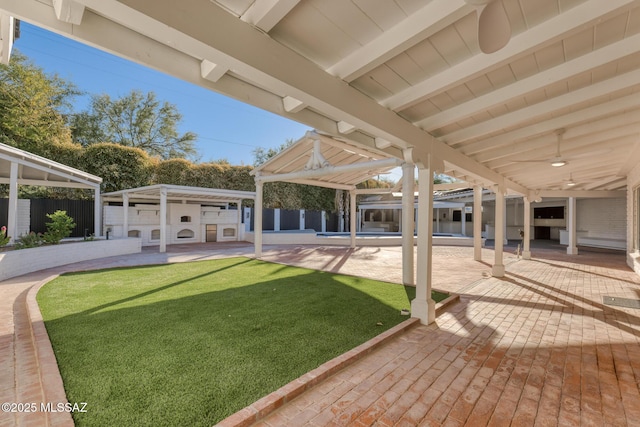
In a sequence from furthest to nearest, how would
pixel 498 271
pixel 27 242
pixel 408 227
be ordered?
1. pixel 498 271
2. pixel 27 242
3. pixel 408 227

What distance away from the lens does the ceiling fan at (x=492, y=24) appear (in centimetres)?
132

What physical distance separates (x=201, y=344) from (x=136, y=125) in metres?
22.7

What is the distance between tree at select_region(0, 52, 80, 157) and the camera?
1283 cm

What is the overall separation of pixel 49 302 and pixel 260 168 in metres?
6.75

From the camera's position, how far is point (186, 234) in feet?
49.8

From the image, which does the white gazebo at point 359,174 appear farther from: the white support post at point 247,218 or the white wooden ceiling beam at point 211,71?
the white support post at point 247,218

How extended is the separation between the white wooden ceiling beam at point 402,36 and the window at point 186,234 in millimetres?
14880

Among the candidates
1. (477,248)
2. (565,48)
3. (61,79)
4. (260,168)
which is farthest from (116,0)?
(61,79)

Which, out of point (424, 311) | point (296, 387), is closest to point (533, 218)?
point (424, 311)

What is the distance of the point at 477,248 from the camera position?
9977 mm

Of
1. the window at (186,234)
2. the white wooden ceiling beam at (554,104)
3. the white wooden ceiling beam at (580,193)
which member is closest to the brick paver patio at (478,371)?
the white wooden ceiling beam at (554,104)

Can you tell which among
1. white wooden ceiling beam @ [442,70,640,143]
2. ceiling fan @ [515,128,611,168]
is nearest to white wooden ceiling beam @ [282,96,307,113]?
white wooden ceiling beam @ [442,70,640,143]

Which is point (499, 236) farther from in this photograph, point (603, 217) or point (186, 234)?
point (186, 234)

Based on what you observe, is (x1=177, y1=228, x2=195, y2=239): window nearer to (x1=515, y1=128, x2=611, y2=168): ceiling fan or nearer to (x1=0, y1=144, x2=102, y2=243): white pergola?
(x1=0, y1=144, x2=102, y2=243): white pergola
